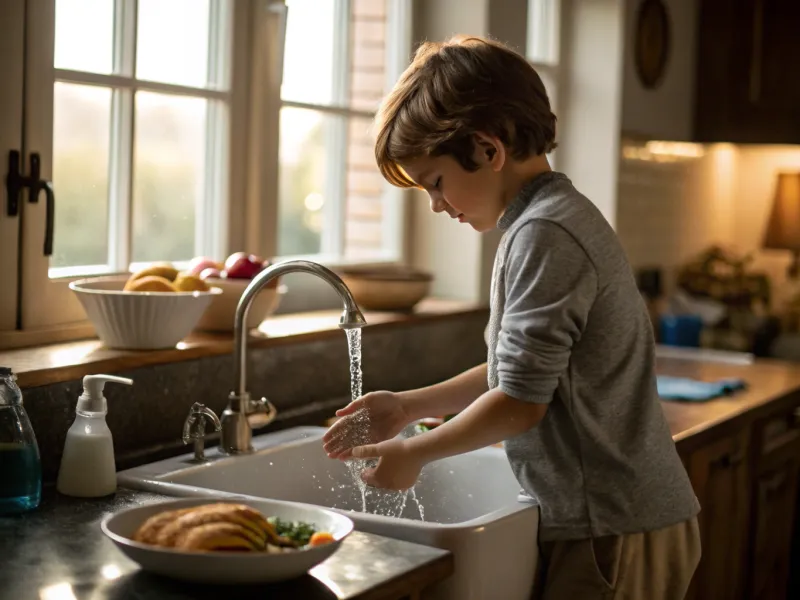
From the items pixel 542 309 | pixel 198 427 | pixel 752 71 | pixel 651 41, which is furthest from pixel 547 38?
pixel 542 309

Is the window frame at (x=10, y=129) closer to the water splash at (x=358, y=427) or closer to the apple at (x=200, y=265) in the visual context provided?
the apple at (x=200, y=265)

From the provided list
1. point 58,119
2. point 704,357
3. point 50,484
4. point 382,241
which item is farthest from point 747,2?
point 50,484

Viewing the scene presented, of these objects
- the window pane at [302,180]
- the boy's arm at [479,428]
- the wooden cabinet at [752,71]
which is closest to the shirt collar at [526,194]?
the boy's arm at [479,428]

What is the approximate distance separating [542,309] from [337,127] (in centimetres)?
145

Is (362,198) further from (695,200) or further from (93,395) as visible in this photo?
(695,200)

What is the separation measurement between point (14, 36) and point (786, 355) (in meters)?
2.92

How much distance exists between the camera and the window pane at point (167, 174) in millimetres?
2227

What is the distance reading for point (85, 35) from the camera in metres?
2.04

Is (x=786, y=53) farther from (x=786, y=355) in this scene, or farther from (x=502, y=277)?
(x=502, y=277)

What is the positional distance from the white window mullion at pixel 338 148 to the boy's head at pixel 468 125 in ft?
3.79

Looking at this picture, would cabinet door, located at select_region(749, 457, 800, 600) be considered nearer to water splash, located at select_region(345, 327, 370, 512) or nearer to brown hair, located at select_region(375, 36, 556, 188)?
water splash, located at select_region(345, 327, 370, 512)

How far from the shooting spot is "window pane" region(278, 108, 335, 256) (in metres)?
2.61

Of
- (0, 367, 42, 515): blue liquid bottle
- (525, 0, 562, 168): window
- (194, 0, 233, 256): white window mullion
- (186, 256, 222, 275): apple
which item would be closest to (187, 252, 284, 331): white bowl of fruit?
(186, 256, 222, 275): apple

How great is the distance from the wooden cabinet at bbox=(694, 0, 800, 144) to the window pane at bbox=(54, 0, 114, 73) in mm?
2612
